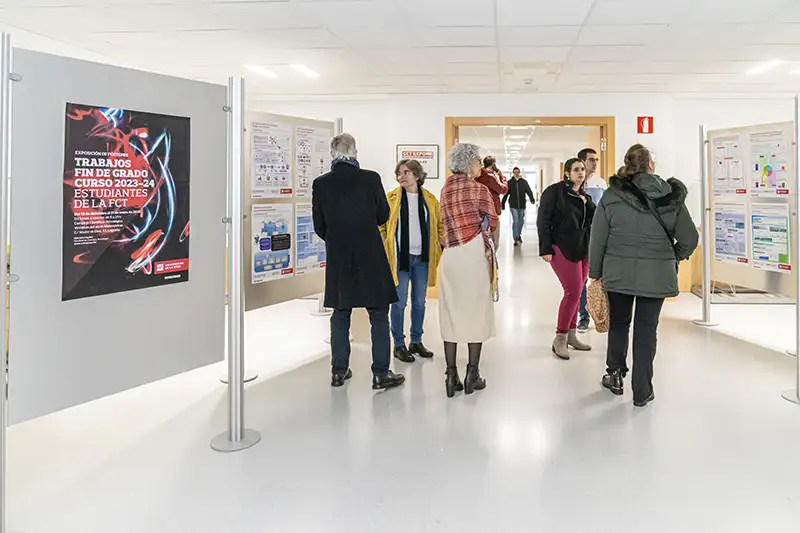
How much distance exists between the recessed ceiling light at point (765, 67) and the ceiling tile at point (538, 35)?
2.43m

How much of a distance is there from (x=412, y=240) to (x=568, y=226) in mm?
1142

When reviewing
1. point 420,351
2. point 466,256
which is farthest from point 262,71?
point 466,256

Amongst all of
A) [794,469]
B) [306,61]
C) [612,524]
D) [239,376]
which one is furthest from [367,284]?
[306,61]

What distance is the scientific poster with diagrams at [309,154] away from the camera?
12.8 feet

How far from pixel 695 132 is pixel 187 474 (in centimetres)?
755

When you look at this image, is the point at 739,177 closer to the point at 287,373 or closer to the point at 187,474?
the point at 287,373

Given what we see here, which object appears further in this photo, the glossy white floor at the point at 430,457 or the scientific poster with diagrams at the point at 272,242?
the scientific poster with diagrams at the point at 272,242

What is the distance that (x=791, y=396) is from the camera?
135 inches

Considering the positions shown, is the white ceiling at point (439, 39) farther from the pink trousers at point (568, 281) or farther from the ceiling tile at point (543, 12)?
the pink trousers at point (568, 281)

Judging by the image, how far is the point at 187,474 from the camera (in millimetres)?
2525

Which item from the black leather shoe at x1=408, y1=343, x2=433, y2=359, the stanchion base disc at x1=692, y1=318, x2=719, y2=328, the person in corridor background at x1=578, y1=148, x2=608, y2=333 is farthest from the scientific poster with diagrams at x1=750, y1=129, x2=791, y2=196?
the black leather shoe at x1=408, y1=343, x2=433, y2=359

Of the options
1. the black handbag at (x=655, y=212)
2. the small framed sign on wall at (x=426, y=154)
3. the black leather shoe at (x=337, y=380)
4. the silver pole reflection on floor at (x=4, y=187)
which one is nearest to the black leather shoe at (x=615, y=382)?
the black handbag at (x=655, y=212)

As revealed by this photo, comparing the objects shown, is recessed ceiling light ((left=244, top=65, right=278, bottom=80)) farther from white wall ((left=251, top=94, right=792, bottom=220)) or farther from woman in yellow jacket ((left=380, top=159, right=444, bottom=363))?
woman in yellow jacket ((left=380, top=159, right=444, bottom=363))

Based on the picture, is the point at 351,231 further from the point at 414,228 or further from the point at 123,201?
the point at 123,201
